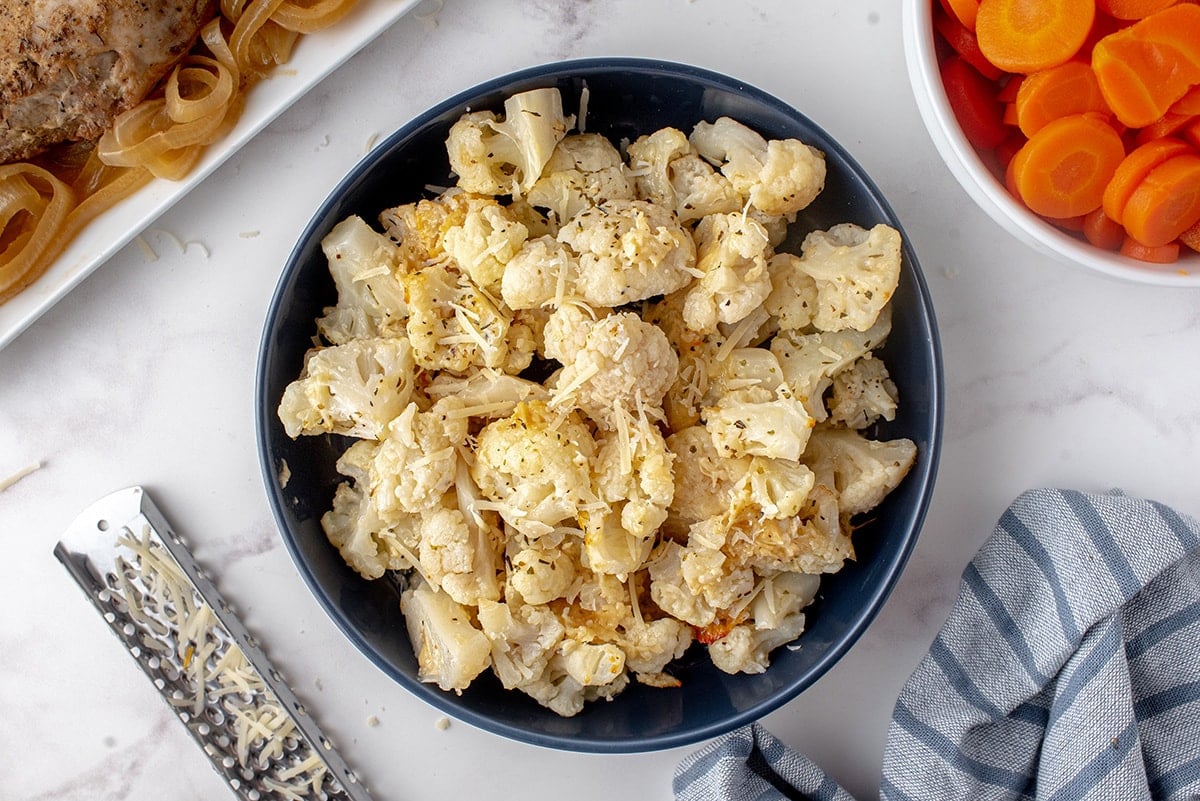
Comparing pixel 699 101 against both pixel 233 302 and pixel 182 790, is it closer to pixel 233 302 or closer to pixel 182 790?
pixel 233 302

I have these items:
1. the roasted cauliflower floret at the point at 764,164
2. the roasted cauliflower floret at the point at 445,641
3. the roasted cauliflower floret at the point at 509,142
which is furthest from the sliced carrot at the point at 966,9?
the roasted cauliflower floret at the point at 445,641

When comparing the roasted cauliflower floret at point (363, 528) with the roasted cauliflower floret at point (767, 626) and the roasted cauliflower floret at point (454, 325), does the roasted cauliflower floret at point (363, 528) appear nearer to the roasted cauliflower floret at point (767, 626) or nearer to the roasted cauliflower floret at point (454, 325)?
the roasted cauliflower floret at point (454, 325)

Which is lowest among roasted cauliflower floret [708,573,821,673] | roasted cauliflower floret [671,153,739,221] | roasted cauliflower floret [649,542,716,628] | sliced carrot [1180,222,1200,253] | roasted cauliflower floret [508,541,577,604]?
roasted cauliflower floret [708,573,821,673]

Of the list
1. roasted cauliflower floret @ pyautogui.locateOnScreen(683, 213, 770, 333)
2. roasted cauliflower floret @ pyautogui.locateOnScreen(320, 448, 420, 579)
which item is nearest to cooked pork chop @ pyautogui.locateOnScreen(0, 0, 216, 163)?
roasted cauliflower floret @ pyautogui.locateOnScreen(320, 448, 420, 579)

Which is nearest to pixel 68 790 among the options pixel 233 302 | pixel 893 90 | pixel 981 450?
pixel 233 302

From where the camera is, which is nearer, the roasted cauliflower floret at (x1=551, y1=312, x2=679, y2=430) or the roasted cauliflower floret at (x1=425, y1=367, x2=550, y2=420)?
the roasted cauliflower floret at (x1=551, y1=312, x2=679, y2=430)

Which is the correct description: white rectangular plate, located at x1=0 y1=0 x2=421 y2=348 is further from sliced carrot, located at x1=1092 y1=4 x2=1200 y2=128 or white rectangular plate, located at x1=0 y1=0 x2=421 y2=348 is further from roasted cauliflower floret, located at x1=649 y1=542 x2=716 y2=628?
sliced carrot, located at x1=1092 y1=4 x2=1200 y2=128
